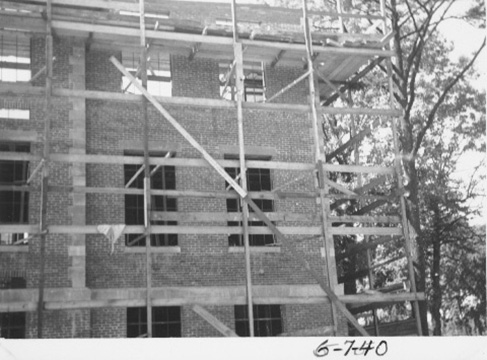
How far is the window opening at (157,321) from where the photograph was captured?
17812mm

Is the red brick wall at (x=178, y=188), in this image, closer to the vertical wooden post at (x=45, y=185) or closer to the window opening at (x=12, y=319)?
the window opening at (x=12, y=319)

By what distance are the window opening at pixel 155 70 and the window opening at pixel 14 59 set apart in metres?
2.67

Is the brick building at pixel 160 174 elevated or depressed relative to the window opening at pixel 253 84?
depressed

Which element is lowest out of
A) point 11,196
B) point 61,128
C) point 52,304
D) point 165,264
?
point 52,304

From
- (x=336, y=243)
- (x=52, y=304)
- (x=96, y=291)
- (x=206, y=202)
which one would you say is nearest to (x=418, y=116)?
(x=336, y=243)

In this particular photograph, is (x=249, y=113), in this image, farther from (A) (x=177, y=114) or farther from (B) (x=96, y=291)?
(B) (x=96, y=291)

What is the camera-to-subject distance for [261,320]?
1900cm

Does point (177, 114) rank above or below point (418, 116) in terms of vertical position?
below

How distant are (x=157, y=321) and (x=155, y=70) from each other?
23.5ft

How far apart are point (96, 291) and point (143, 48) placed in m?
5.80

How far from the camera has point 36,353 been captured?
9.42 m

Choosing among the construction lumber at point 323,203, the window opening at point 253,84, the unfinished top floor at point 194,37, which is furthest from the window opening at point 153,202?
the construction lumber at point 323,203

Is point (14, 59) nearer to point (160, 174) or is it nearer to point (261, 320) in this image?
point (160, 174)

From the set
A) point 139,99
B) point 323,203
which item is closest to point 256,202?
point 323,203
